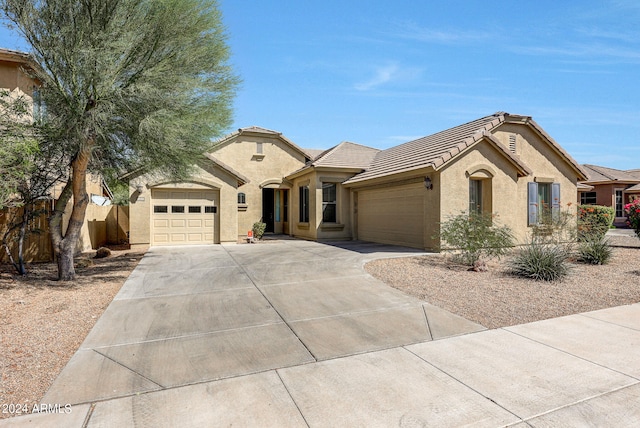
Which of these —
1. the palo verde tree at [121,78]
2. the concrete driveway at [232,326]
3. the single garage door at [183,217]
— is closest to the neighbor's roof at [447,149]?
the concrete driveway at [232,326]

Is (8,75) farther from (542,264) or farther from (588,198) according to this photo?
(588,198)

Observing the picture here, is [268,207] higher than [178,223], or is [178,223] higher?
[268,207]

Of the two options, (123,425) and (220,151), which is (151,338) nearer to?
(123,425)

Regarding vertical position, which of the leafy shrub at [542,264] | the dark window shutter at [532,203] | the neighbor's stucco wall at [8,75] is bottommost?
the leafy shrub at [542,264]

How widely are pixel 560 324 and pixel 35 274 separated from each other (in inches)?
476

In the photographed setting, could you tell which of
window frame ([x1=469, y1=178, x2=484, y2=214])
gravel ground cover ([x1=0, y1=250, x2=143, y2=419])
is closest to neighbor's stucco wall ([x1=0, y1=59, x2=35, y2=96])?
gravel ground cover ([x1=0, y1=250, x2=143, y2=419])

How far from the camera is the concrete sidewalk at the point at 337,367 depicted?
315 centimetres

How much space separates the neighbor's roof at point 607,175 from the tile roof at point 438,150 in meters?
17.1

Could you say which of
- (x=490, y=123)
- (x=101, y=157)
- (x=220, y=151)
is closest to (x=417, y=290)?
(x=101, y=157)

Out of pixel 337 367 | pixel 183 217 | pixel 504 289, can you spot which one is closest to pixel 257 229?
pixel 183 217

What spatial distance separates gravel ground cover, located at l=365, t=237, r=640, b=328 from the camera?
612 centimetres

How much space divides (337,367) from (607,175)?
113 ft

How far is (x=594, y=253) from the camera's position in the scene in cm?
1050

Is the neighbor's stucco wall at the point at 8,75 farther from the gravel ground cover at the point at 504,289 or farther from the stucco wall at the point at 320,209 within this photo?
the gravel ground cover at the point at 504,289
